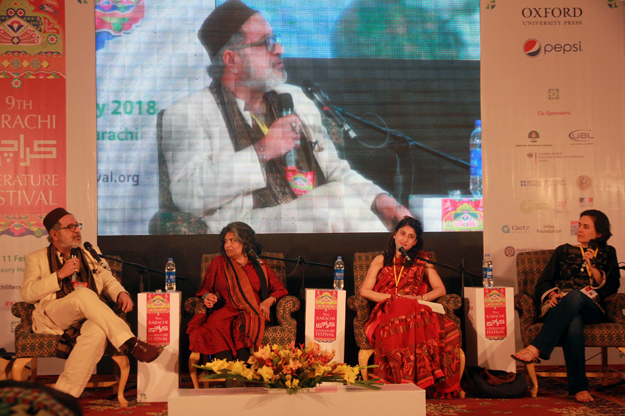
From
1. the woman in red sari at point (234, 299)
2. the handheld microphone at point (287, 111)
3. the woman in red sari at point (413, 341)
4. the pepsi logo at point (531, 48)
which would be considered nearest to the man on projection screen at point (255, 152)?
the handheld microphone at point (287, 111)

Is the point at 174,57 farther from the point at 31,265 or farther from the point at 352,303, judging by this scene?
the point at 352,303

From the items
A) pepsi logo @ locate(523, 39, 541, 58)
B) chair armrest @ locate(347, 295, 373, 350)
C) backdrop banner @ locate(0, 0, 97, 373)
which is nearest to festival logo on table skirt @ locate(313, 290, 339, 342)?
chair armrest @ locate(347, 295, 373, 350)

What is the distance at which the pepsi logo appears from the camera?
501cm

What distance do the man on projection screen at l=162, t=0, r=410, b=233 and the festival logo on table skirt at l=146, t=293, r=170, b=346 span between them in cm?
100

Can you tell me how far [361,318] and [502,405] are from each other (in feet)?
3.48

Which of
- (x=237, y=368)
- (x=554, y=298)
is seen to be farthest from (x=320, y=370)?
(x=554, y=298)

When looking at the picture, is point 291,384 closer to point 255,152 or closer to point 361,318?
point 361,318

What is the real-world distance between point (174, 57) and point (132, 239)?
1.57m

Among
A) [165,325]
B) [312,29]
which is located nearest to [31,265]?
[165,325]

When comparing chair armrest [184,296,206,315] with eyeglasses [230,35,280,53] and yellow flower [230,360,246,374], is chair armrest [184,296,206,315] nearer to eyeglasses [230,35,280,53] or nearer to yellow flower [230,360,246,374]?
yellow flower [230,360,246,374]

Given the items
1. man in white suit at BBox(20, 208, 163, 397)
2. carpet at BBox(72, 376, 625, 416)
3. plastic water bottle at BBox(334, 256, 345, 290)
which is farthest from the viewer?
plastic water bottle at BBox(334, 256, 345, 290)

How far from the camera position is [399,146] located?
4.90 metres

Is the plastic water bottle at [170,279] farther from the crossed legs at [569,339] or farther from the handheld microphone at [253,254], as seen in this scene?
the crossed legs at [569,339]

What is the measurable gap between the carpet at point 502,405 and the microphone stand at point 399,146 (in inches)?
72.5
